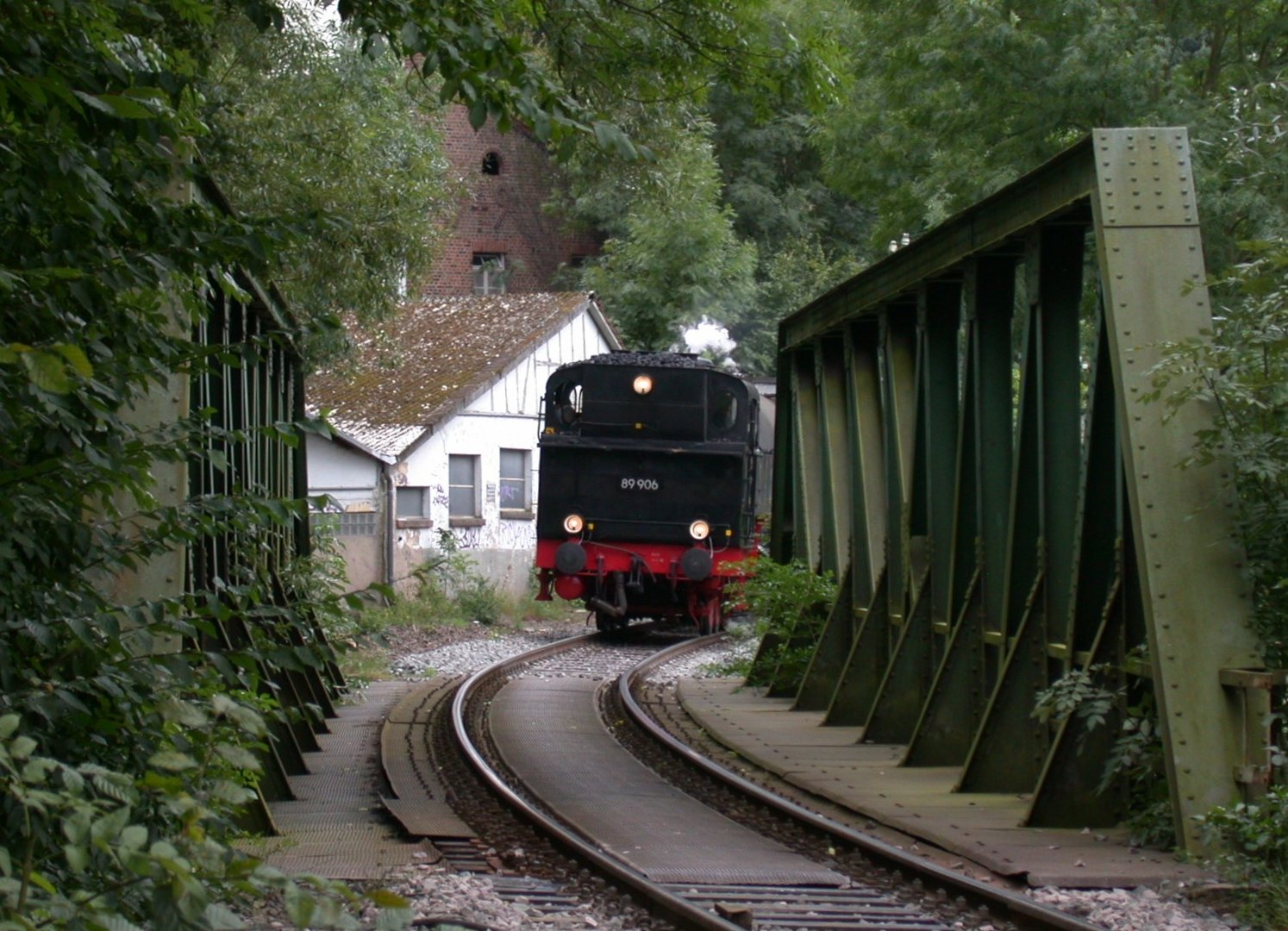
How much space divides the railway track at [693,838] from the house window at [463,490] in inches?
665

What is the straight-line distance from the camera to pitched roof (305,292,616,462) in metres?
30.8

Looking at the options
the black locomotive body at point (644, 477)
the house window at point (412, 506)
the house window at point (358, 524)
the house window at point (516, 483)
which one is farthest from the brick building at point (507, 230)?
the black locomotive body at point (644, 477)

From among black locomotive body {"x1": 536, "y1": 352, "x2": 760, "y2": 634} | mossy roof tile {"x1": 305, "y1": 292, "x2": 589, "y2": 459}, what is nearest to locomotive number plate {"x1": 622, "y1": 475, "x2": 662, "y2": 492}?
black locomotive body {"x1": 536, "y1": 352, "x2": 760, "y2": 634}

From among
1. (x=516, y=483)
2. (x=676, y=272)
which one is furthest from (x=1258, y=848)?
(x=676, y=272)

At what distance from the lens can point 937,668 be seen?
10805 millimetres

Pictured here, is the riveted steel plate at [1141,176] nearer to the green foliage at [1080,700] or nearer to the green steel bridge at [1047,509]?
the green steel bridge at [1047,509]

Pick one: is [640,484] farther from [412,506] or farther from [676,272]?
[676,272]

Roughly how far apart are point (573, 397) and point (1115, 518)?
14.3 m

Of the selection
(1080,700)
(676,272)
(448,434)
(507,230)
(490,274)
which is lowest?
(1080,700)

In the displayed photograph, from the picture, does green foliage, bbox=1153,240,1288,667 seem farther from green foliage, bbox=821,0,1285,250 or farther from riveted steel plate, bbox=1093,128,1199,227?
green foliage, bbox=821,0,1285,250

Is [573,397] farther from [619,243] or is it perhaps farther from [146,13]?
[619,243]

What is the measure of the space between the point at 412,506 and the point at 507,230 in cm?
1874

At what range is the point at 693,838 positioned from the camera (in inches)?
330

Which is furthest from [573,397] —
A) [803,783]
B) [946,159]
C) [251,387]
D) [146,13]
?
[146,13]
